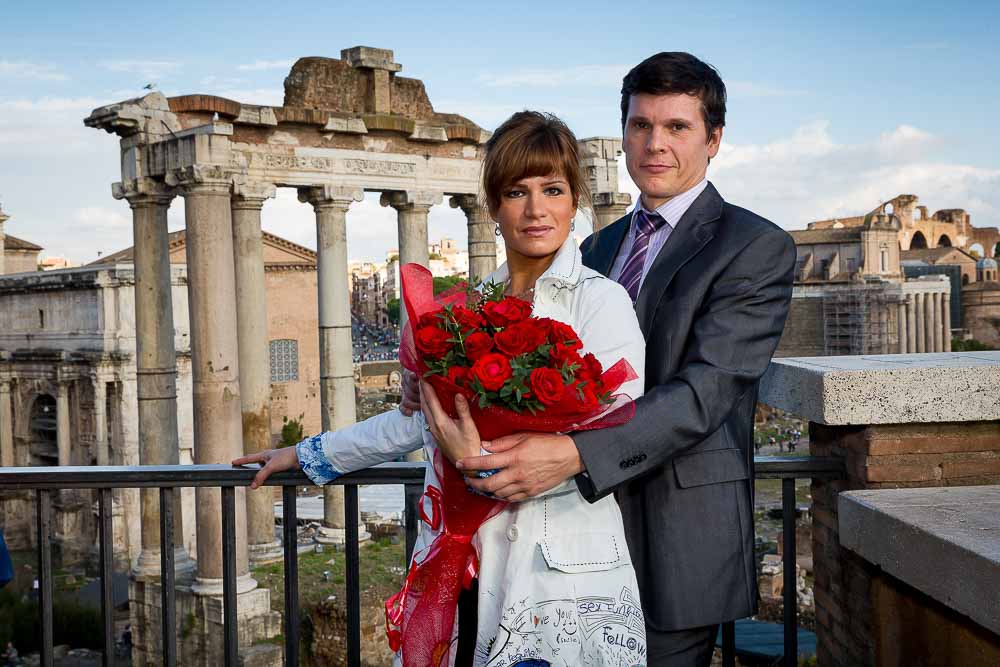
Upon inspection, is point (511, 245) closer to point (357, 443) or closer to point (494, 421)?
point (494, 421)

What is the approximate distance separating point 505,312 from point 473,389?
0.59 ft

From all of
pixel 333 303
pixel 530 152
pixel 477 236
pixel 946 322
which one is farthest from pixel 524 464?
pixel 946 322

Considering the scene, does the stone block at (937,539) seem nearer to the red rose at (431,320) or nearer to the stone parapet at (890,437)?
the stone parapet at (890,437)

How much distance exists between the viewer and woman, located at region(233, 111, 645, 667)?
7.12ft

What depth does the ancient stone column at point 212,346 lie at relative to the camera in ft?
38.1

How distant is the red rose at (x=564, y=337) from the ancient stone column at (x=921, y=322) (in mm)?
57777

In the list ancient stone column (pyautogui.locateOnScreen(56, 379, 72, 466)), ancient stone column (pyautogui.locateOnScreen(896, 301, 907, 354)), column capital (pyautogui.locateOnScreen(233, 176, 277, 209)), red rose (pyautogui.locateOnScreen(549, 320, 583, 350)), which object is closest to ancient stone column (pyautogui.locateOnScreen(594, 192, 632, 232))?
column capital (pyautogui.locateOnScreen(233, 176, 277, 209))

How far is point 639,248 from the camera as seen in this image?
111 inches

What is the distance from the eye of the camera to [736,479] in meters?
2.51

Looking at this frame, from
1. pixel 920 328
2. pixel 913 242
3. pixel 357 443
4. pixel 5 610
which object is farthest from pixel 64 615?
pixel 913 242

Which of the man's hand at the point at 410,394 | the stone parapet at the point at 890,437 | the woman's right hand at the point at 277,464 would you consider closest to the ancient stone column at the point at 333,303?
the woman's right hand at the point at 277,464

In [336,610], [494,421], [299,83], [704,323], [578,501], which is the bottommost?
[336,610]

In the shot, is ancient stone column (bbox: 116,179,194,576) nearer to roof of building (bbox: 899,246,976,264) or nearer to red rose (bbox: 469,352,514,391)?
red rose (bbox: 469,352,514,391)

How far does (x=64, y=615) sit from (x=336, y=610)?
7.98 metres
